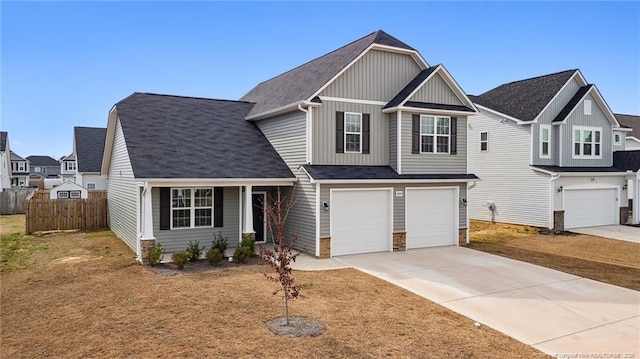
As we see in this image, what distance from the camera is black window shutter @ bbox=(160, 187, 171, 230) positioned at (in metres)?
13.9

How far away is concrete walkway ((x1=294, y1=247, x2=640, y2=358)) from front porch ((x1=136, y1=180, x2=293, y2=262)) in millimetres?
3119

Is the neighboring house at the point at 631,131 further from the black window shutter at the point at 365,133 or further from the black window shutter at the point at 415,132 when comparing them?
the black window shutter at the point at 365,133

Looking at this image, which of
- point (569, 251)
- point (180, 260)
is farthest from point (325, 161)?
point (569, 251)

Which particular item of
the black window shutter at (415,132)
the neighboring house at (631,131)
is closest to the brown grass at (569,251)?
the black window shutter at (415,132)

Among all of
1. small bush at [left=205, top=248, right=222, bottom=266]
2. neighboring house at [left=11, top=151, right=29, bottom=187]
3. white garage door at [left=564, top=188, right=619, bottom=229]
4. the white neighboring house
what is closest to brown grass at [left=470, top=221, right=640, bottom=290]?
white garage door at [left=564, top=188, right=619, bottom=229]

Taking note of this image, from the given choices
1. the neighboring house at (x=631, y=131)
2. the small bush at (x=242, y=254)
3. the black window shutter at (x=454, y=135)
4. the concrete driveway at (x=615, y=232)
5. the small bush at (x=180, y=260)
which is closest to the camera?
the small bush at (x=180, y=260)

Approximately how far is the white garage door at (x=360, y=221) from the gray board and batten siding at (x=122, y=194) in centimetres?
658

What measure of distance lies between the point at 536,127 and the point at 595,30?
19.4 feet

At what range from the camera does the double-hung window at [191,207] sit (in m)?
14.2

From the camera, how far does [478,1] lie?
A: 15.5 m

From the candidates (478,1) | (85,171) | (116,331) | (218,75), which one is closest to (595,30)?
(478,1)

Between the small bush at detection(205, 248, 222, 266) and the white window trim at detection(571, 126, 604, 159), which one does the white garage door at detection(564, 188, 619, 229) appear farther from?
the small bush at detection(205, 248, 222, 266)

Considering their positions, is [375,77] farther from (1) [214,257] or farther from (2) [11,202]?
(2) [11,202]

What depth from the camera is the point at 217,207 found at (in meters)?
14.9
